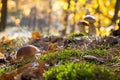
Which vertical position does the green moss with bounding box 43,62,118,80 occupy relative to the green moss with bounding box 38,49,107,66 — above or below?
above

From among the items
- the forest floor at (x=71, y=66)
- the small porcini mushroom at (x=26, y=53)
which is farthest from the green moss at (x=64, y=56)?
the small porcini mushroom at (x=26, y=53)

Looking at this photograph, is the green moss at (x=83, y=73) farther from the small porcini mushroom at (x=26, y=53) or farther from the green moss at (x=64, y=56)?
the small porcini mushroom at (x=26, y=53)

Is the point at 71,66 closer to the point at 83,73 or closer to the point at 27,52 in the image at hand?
the point at 83,73

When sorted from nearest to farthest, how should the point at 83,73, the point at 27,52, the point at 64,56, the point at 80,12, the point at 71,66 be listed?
1. the point at 83,73
2. the point at 71,66
3. the point at 64,56
4. the point at 27,52
5. the point at 80,12

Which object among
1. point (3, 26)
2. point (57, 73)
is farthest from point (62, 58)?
point (3, 26)

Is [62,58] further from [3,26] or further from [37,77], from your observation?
[3,26]

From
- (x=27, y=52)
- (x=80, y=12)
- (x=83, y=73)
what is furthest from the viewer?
(x=80, y=12)

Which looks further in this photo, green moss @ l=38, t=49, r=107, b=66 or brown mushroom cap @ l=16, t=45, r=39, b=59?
brown mushroom cap @ l=16, t=45, r=39, b=59

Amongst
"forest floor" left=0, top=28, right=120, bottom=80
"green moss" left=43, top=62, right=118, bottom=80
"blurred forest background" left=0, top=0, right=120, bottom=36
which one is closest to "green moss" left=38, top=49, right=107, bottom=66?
"forest floor" left=0, top=28, right=120, bottom=80

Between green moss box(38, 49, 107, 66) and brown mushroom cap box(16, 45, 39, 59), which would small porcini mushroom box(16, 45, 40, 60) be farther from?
green moss box(38, 49, 107, 66)

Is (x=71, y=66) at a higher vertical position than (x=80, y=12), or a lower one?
higher

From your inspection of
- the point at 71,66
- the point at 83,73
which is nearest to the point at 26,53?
the point at 71,66
